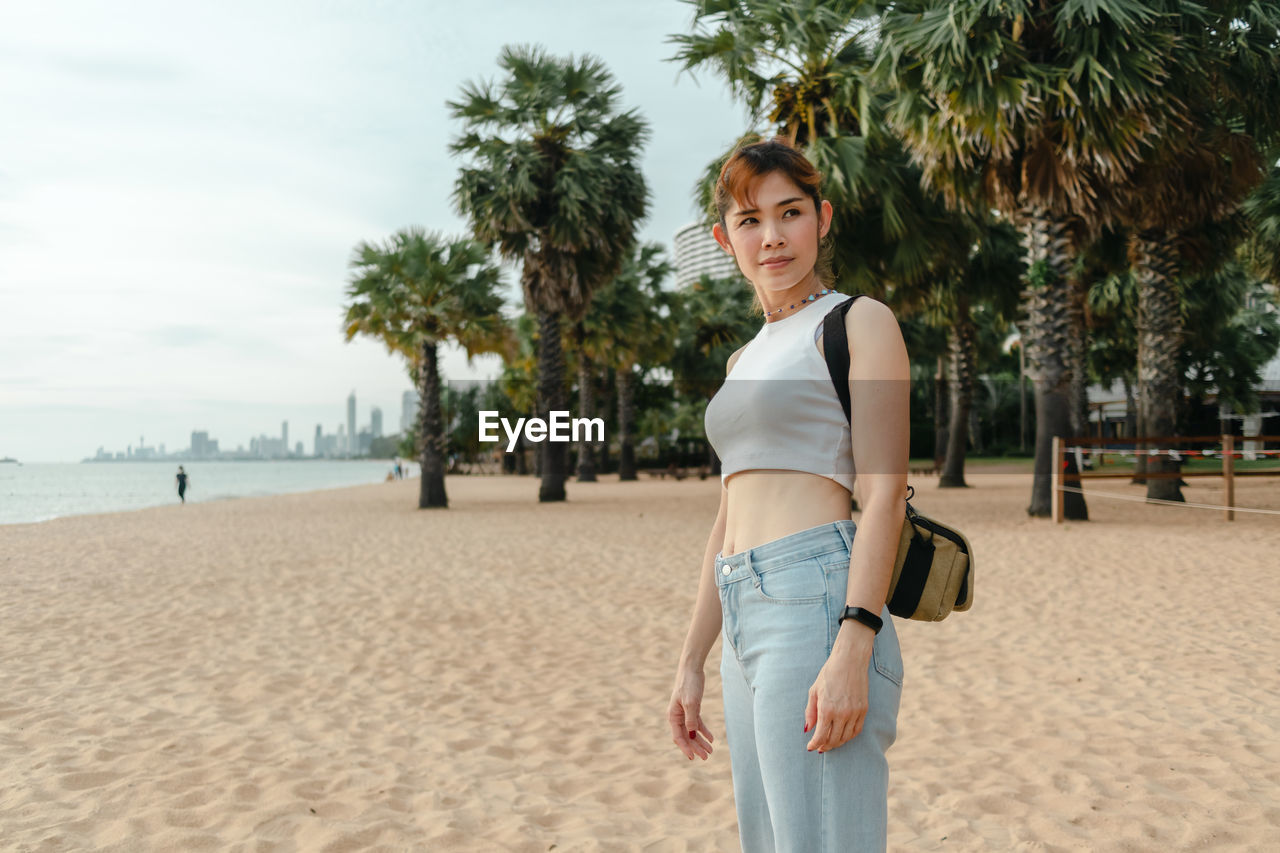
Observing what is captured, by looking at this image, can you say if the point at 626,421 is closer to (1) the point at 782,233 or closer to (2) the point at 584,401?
(2) the point at 584,401

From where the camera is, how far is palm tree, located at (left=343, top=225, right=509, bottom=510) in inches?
741

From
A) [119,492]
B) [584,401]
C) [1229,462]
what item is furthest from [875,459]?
[119,492]

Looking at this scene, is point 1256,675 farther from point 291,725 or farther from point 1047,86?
point 1047,86

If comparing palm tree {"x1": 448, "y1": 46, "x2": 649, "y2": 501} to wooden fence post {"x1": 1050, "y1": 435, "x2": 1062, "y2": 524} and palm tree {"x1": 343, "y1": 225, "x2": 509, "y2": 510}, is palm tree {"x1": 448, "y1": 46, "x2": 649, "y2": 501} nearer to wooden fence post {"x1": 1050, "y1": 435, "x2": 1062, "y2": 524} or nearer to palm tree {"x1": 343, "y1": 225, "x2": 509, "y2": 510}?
palm tree {"x1": 343, "y1": 225, "x2": 509, "y2": 510}

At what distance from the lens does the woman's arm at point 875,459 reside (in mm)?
1241

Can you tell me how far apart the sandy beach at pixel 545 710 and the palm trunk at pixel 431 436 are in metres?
9.65

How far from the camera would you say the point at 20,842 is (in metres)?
3.11

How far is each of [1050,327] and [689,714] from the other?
43.3 feet

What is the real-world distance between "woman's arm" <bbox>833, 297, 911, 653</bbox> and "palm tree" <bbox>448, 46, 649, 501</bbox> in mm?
17288

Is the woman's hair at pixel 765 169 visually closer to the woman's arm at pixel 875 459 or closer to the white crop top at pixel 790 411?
the white crop top at pixel 790 411

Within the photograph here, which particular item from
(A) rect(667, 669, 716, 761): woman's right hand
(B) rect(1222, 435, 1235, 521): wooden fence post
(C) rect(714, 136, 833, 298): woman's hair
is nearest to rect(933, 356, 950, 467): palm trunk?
(B) rect(1222, 435, 1235, 521): wooden fence post

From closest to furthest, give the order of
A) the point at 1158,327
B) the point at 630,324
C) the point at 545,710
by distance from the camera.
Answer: the point at 545,710
the point at 1158,327
the point at 630,324

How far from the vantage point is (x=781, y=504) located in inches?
54.1

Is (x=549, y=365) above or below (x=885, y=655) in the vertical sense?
above
